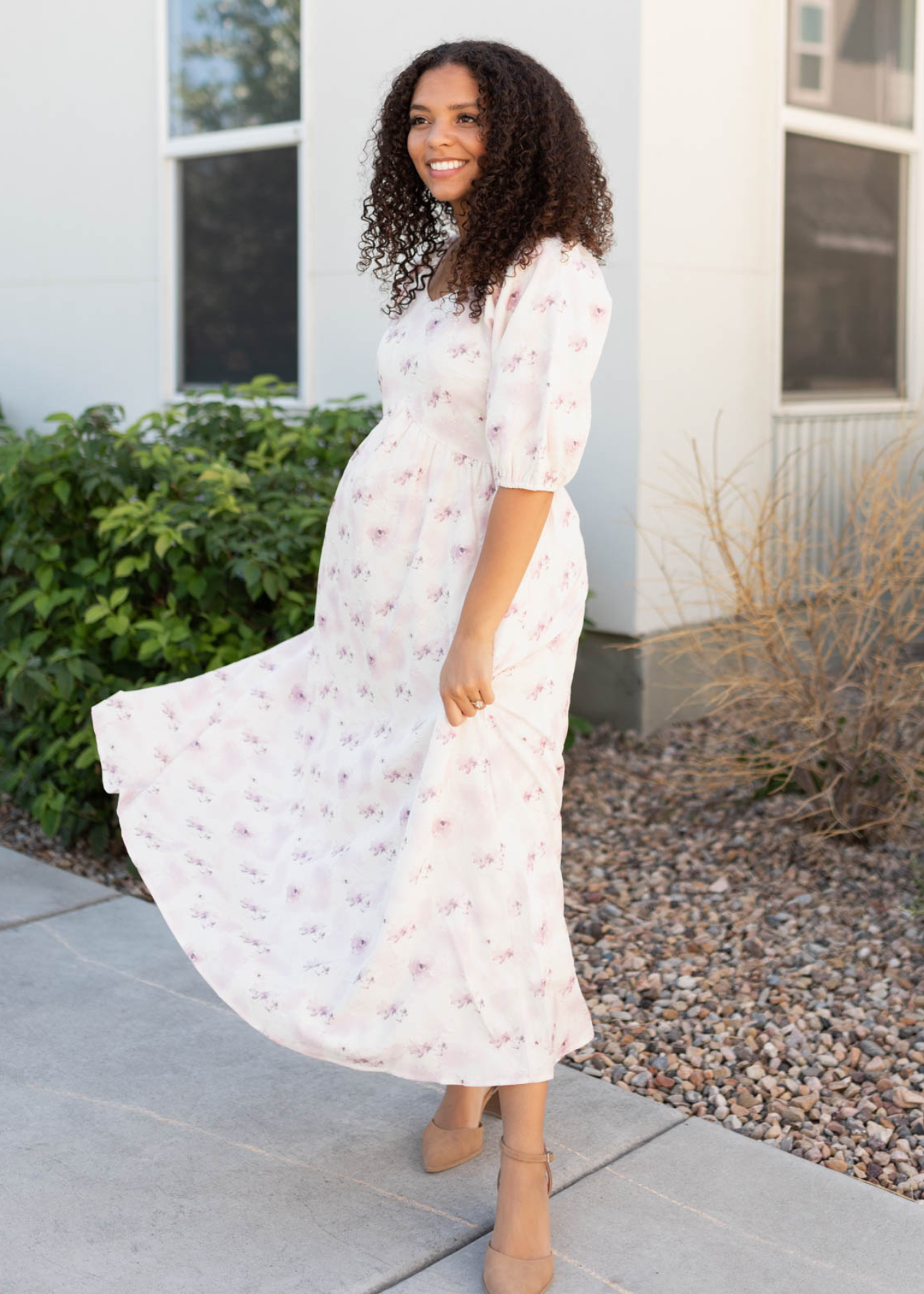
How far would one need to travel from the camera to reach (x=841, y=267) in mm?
6051

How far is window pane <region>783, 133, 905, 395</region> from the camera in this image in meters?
5.81

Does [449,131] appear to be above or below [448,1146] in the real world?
above

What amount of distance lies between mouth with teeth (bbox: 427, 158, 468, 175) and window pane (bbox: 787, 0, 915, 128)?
3.87 meters

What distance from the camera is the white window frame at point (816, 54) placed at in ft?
18.4

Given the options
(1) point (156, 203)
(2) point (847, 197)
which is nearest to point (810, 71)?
(2) point (847, 197)

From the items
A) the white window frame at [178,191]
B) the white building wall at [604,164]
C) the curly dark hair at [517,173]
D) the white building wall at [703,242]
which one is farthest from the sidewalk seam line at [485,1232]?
the white window frame at [178,191]

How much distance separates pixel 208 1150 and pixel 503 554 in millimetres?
1276

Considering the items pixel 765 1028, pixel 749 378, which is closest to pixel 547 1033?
pixel 765 1028

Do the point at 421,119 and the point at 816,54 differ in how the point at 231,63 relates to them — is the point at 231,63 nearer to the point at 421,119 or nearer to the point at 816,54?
the point at 816,54

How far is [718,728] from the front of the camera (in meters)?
5.30

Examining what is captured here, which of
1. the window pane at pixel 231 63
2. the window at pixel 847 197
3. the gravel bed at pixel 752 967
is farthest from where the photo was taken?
the window pane at pixel 231 63

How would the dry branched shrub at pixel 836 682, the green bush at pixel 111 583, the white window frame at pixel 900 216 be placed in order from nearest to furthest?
the green bush at pixel 111 583 < the dry branched shrub at pixel 836 682 < the white window frame at pixel 900 216

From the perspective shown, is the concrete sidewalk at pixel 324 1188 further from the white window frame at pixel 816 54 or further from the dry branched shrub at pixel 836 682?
the white window frame at pixel 816 54

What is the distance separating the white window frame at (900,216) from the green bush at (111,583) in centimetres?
233
